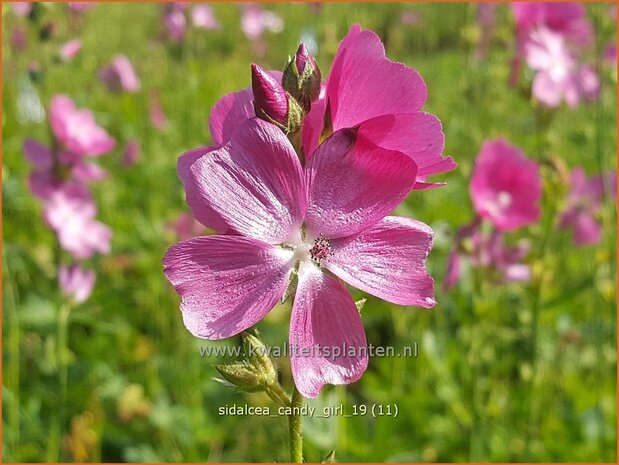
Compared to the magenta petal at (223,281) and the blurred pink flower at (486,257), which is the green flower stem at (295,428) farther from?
the blurred pink flower at (486,257)

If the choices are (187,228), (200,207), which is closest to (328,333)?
(200,207)

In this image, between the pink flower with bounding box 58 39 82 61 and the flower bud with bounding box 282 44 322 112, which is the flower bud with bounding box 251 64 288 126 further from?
the pink flower with bounding box 58 39 82 61

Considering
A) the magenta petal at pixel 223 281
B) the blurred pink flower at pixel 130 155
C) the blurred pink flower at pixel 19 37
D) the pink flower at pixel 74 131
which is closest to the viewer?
the magenta petal at pixel 223 281

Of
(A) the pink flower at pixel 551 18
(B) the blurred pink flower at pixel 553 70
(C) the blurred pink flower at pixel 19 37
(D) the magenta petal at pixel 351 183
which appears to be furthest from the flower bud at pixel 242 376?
(C) the blurred pink flower at pixel 19 37

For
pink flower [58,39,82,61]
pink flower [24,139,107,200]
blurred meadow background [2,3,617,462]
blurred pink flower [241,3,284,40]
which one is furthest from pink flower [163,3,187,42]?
blurred pink flower [241,3,284,40]

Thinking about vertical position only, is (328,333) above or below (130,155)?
below

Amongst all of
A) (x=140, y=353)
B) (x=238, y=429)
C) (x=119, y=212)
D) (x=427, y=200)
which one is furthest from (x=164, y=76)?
(x=238, y=429)

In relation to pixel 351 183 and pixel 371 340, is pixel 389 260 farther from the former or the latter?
pixel 371 340
